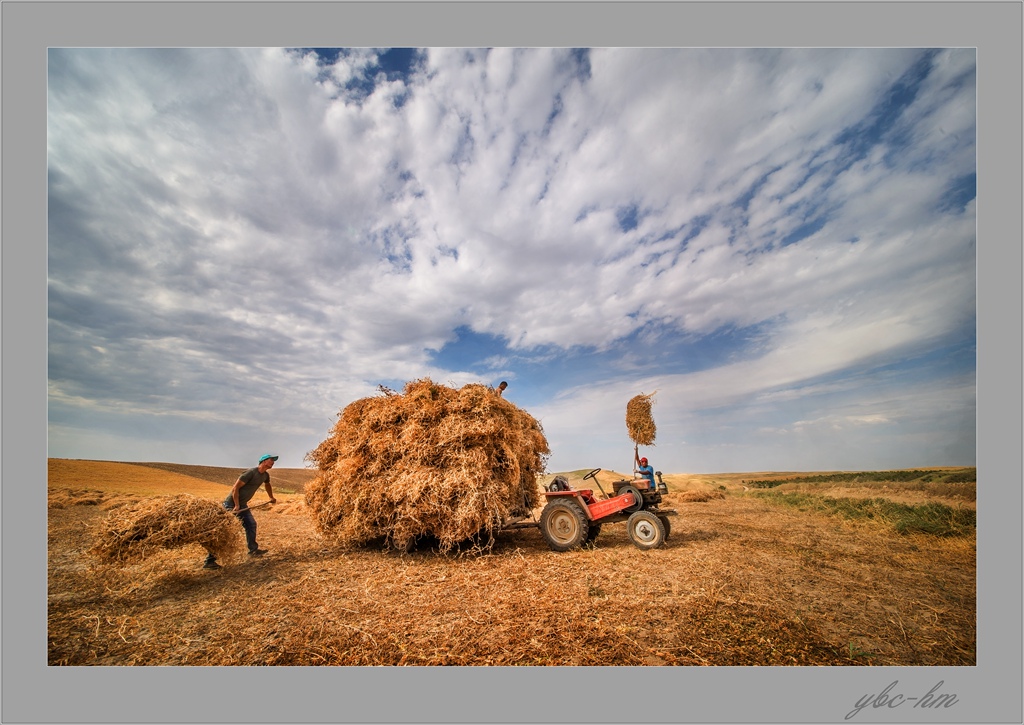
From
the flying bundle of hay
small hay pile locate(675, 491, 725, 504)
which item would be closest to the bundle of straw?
small hay pile locate(675, 491, 725, 504)

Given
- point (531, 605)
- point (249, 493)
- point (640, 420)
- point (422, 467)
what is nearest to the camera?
point (531, 605)

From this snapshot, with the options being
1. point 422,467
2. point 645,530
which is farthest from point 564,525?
point 422,467

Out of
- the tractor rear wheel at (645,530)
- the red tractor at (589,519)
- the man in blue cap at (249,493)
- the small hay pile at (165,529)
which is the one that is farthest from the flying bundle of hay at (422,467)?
the tractor rear wheel at (645,530)

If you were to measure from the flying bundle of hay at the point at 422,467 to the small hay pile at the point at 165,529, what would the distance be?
60.2 inches

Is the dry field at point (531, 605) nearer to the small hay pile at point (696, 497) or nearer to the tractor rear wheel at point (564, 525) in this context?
the tractor rear wheel at point (564, 525)

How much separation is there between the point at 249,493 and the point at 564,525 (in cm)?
538

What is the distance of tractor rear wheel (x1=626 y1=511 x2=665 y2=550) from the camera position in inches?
264

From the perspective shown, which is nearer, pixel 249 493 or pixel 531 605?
pixel 531 605

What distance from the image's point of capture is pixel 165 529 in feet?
16.0

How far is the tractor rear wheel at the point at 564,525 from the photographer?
6.61 m

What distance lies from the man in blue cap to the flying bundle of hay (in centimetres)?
83

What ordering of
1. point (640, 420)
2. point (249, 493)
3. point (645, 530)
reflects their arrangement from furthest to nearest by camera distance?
point (640, 420) < point (645, 530) < point (249, 493)

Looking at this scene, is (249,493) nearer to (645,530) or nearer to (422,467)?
(422,467)

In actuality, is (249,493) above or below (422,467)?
below
